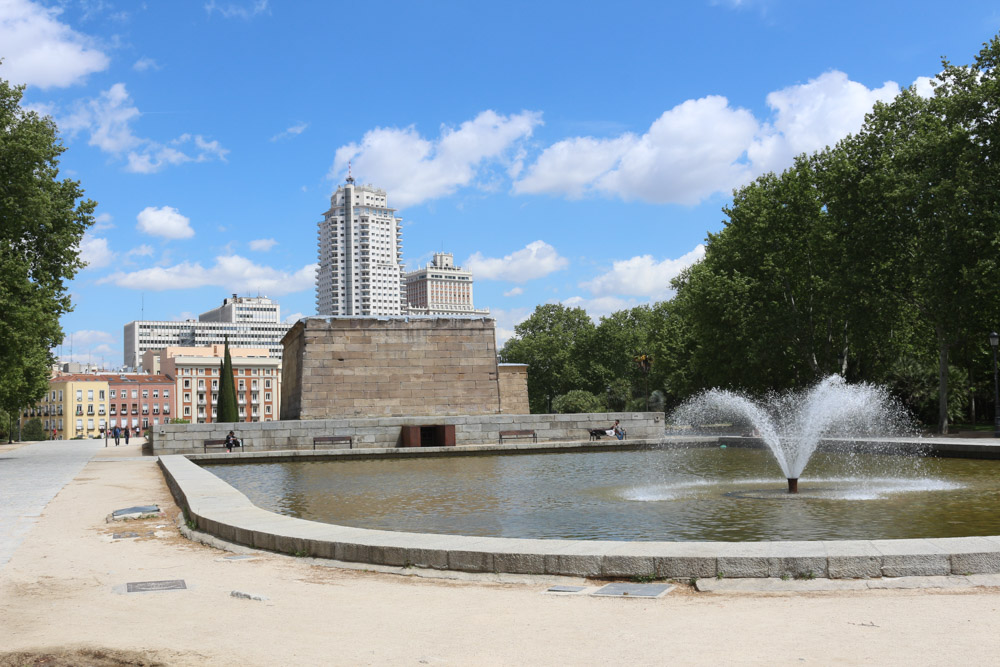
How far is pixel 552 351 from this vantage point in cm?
8419

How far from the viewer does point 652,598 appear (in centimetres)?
680

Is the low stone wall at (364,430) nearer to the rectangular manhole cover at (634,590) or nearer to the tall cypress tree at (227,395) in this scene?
the tall cypress tree at (227,395)

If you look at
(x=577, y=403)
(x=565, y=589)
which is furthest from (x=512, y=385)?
(x=565, y=589)

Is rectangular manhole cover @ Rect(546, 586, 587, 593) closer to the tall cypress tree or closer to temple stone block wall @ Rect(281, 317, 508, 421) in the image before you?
temple stone block wall @ Rect(281, 317, 508, 421)

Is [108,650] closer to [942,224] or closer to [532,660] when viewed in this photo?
[532,660]

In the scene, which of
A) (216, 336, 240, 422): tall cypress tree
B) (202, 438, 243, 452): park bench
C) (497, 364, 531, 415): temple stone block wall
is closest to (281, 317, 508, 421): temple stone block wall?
(202, 438, 243, 452): park bench

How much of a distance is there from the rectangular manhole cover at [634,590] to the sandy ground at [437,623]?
173mm

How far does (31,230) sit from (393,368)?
1387 cm

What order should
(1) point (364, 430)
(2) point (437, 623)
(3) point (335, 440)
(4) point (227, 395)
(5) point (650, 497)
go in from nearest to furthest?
1. (2) point (437, 623)
2. (5) point (650, 497)
3. (3) point (335, 440)
4. (1) point (364, 430)
5. (4) point (227, 395)

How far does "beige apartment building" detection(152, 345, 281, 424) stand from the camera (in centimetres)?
14250

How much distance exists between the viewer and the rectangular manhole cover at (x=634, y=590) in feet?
22.6

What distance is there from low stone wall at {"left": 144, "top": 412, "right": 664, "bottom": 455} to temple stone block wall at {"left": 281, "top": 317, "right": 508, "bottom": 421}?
6.48 ft

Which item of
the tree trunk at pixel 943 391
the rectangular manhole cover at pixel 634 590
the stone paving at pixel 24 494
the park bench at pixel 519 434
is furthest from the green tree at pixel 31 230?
the tree trunk at pixel 943 391

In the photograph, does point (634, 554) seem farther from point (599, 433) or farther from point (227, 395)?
point (227, 395)
